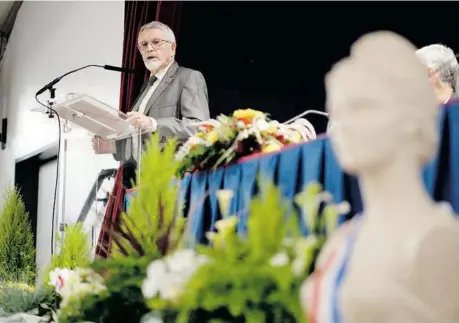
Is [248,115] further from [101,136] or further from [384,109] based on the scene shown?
[384,109]

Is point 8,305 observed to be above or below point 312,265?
below

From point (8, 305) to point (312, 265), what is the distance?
2.77 meters

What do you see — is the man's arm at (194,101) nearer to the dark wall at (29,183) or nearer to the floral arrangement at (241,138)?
the floral arrangement at (241,138)

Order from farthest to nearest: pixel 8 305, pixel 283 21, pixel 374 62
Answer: pixel 283 21 → pixel 8 305 → pixel 374 62

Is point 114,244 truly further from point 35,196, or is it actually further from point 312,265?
point 35,196

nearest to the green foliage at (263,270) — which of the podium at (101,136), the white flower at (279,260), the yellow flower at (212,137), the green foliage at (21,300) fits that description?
the white flower at (279,260)

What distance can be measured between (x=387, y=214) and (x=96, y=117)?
6.17 ft

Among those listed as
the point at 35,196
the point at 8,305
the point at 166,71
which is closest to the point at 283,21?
the point at 166,71

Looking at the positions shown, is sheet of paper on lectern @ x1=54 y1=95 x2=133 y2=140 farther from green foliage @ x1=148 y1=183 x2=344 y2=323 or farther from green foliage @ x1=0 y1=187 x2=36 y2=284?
green foliage @ x1=0 y1=187 x2=36 y2=284

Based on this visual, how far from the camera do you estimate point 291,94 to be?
4.60 metres

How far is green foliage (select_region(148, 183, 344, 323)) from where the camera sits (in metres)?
1.31

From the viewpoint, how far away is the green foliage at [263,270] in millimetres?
1312

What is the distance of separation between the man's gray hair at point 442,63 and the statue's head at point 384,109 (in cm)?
141

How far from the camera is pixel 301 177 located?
1.99m
